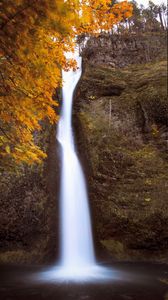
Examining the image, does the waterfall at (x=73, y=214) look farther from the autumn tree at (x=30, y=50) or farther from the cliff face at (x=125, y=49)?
the cliff face at (x=125, y=49)

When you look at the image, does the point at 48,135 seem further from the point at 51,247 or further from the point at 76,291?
the point at 76,291

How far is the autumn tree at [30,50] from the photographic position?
8.17ft

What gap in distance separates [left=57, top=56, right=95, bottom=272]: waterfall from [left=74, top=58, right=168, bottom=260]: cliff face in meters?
0.33

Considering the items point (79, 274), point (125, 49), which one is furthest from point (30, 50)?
point (125, 49)

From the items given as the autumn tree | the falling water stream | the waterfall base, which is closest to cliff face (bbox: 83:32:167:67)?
the falling water stream

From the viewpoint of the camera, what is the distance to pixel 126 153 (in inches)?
445

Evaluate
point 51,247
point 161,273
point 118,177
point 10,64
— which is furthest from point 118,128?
point 10,64

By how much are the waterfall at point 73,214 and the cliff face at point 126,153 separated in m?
0.33

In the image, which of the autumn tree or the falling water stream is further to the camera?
the falling water stream

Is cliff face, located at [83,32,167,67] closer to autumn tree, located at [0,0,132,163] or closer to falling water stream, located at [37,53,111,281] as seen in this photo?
falling water stream, located at [37,53,111,281]

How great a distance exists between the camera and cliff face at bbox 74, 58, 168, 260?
886cm

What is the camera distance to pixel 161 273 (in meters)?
6.93

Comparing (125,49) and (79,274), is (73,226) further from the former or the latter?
(125,49)

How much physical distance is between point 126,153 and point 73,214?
3343 millimetres
